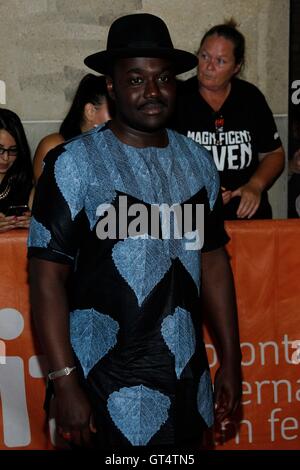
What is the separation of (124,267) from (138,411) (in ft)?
1.68

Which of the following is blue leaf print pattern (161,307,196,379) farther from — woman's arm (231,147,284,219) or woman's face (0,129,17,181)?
woman's face (0,129,17,181)

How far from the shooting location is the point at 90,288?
2.87 metres

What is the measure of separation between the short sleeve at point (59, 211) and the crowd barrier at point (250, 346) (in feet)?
4.57

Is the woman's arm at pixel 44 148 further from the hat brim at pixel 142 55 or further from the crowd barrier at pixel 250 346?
the hat brim at pixel 142 55

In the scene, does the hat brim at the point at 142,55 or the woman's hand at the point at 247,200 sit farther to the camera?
the woman's hand at the point at 247,200

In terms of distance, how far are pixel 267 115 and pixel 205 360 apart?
7.99ft

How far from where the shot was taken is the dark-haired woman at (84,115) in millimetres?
5051

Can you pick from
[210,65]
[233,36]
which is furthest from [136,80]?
[233,36]

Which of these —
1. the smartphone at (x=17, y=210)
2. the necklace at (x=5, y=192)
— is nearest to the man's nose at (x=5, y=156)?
the necklace at (x=5, y=192)

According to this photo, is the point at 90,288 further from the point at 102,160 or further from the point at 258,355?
the point at 258,355

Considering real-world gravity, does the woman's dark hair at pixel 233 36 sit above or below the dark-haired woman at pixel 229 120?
above

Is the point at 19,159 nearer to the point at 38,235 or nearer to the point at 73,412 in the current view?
the point at 38,235

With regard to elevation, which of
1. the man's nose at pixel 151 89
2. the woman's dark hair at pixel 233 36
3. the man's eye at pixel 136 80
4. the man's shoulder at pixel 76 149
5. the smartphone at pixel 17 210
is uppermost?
the woman's dark hair at pixel 233 36

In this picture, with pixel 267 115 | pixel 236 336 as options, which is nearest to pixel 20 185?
pixel 267 115
